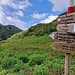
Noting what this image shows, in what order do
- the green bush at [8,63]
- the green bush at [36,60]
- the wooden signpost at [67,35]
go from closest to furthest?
the wooden signpost at [67,35] → the green bush at [36,60] → the green bush at [8,63]

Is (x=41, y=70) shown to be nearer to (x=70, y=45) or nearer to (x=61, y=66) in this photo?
(x=61, y=66)

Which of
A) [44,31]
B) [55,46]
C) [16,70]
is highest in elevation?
[44,31]

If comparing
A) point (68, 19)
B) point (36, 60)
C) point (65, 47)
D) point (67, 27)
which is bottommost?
point (36, 60)

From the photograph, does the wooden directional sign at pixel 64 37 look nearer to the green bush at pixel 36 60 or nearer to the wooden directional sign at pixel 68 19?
the wooden directional sign at pixel 68 19

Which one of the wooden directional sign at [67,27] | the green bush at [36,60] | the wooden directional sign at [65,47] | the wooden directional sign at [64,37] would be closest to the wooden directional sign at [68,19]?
the wooden directional sign at [67,27]

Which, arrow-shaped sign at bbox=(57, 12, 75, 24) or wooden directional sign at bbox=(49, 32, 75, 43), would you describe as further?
wooden directional sign at bbox=(49, 32, 75, 43)

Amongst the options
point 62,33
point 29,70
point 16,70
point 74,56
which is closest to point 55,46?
point 62,33

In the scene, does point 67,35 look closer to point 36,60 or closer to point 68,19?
point 68,19

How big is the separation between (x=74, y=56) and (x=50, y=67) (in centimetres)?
621

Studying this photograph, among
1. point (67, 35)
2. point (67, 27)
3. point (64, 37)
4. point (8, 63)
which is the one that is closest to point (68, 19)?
point (67, 27)

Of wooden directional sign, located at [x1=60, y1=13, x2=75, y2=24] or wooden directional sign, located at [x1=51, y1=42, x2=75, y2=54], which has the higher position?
wooden directional sign, located at [x1=60, y1=13, x2=75, y2=24]

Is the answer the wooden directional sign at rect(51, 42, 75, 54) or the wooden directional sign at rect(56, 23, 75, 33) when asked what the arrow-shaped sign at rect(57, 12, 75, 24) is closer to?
the wooden directional sign at rect(56, 23, 75, 33)

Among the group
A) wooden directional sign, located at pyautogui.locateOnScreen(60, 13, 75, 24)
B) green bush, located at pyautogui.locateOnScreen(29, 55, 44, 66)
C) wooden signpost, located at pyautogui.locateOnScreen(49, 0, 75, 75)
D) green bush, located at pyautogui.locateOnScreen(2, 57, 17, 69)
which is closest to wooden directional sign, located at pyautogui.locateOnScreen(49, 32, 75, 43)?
wooden signpost, located at pyautogui.locateOnScreen(49, 0, 75, 75)

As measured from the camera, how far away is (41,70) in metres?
12.7
